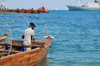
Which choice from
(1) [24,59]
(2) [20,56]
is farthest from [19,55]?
(1) [24,59]

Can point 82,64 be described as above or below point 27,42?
below

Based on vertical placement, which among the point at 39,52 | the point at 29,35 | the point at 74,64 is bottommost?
the point at 74,64

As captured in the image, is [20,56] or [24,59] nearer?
[20,56]

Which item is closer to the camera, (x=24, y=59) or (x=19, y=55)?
(x=19, y=55)

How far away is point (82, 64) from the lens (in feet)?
38.9

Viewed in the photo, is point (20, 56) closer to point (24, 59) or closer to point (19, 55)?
point (19, 55)

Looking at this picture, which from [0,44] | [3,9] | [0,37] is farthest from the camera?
[3,9]

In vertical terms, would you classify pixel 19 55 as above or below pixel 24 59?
above

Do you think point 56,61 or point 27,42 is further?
point 56,61

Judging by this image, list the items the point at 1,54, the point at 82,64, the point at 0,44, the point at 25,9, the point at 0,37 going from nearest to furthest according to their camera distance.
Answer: the point at 1,54
the point at 0,44
the point at 82,64
the point at 0,37
the point at 25,9

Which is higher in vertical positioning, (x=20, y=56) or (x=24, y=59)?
(x=20, y=56)

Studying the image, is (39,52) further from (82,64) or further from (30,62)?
(82,64)

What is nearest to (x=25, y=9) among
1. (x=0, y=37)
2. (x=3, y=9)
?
(x=3, y=9)

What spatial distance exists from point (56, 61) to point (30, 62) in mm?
3150
